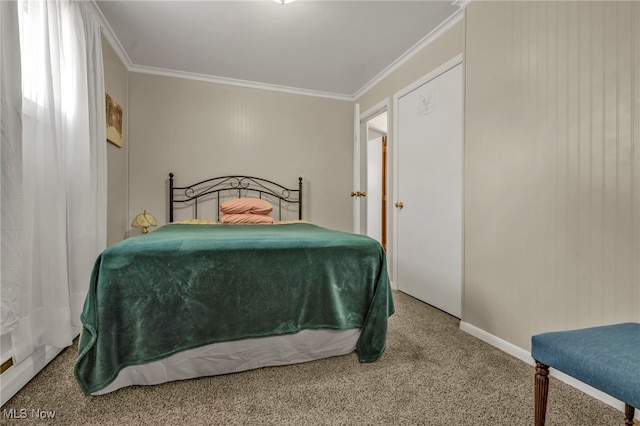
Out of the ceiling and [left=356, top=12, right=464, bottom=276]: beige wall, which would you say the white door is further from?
the ceiling

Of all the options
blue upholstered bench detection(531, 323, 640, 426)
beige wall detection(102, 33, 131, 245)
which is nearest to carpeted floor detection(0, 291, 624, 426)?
blue upholstered bench detection(531, 323, 640, 426)

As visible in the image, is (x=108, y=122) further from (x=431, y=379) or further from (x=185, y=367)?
(x=431, y=379)

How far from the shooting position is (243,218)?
3188 mm

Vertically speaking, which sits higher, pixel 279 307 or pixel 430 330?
pixel 279 307

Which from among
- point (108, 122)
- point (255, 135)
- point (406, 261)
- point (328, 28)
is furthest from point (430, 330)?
point (108, 122)

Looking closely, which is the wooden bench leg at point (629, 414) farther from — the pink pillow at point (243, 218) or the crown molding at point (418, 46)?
the pink pillow at point (243, 218)

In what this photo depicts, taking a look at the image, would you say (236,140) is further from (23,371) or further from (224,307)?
(23,371)

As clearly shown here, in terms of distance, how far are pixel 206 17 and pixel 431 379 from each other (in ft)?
10.0

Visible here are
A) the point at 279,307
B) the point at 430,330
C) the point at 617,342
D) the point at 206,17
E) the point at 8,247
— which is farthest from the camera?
the point at 206,17

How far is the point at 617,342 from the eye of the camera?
0.96 m

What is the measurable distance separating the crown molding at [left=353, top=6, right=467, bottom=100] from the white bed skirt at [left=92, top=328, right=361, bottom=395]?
8.23 ft

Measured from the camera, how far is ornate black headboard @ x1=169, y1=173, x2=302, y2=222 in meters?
3.50

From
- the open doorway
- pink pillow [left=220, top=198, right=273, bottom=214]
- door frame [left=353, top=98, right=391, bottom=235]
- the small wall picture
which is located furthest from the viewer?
the open doorway

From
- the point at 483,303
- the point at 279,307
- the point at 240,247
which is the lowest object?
the point at 483,303
